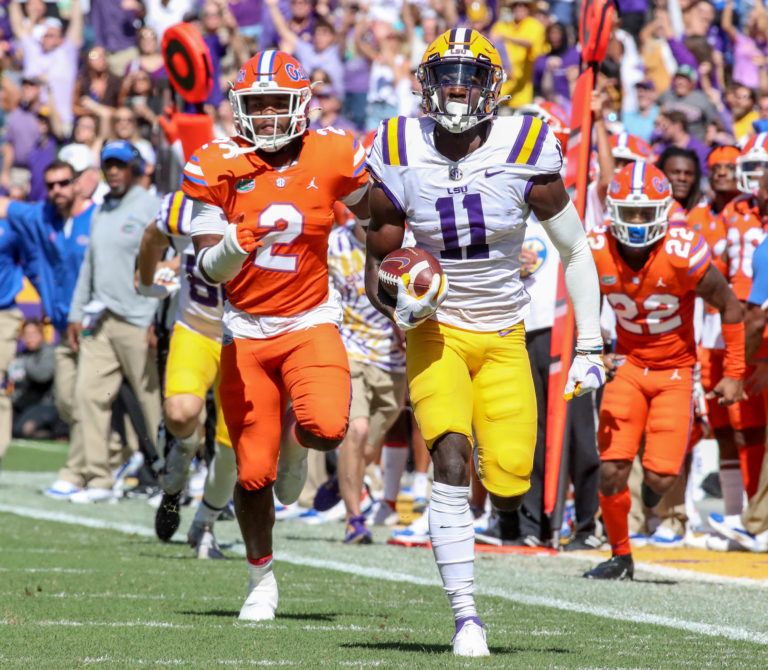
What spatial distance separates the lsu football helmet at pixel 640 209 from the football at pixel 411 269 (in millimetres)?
2473

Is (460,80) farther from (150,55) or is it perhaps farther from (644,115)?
(150,55)

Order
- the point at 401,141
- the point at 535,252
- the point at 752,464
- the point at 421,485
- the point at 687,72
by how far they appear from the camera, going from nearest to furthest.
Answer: the point at 401,141 → the point at 535,252 → the point at 752,464 → the point at 421,485 → the point at 687,72

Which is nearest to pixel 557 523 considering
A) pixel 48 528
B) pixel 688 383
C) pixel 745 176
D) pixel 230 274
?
pixel 688 383

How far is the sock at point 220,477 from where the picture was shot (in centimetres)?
686

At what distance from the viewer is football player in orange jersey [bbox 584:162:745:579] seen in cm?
700

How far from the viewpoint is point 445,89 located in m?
5.02

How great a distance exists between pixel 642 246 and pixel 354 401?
2395 mm

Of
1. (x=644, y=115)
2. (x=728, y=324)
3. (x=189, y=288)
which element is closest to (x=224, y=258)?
(x=189, y=288)

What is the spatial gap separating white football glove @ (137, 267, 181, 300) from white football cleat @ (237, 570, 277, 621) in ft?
9.61

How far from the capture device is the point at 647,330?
24.1 ft

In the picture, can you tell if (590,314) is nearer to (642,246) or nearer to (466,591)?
(466,591)

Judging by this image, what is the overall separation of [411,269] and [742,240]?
456 cm

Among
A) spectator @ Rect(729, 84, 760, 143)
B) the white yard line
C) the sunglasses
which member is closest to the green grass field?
the white yard line

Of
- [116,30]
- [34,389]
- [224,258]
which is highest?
[116,30]
